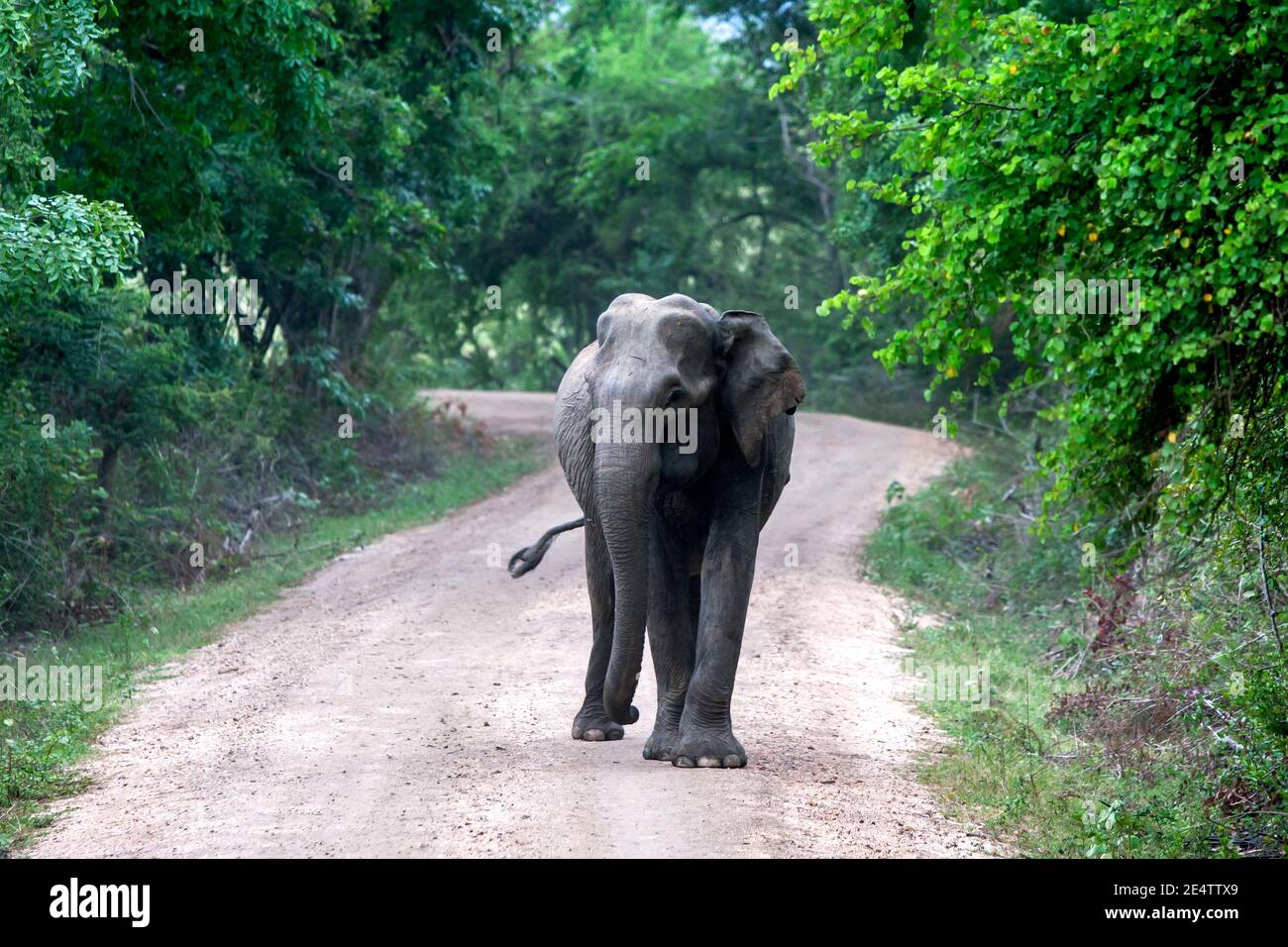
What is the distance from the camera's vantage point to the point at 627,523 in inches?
328

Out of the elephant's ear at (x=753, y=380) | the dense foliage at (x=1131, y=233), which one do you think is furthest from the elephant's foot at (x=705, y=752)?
the dense foliage at (x=1131, y=233)

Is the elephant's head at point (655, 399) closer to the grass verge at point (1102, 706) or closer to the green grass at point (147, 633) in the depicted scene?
the grass verge at point (1102, 706)

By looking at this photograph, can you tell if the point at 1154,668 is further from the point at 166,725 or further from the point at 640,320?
the point at 166,725

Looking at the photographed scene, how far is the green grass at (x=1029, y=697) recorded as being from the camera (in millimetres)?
8188

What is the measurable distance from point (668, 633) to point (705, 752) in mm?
817

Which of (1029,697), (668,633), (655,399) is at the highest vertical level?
(655,399)

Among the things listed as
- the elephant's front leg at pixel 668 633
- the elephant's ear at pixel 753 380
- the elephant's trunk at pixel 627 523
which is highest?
the elephant's ear at pixel 753 380

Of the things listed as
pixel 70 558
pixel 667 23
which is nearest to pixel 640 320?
pixel 70 558

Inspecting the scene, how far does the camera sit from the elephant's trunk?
829 centimetres

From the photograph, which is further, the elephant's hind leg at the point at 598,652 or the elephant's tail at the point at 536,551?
the elephant's tail at the point at 536,551

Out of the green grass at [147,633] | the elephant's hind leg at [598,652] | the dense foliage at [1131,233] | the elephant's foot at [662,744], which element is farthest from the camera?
the elephant's hind leg at [598,652]

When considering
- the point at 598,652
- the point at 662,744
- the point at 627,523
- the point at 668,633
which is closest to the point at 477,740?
the point at 598,652

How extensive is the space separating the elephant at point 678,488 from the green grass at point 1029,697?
162cm

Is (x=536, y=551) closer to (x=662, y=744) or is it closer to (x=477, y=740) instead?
(x=477, y=740)
